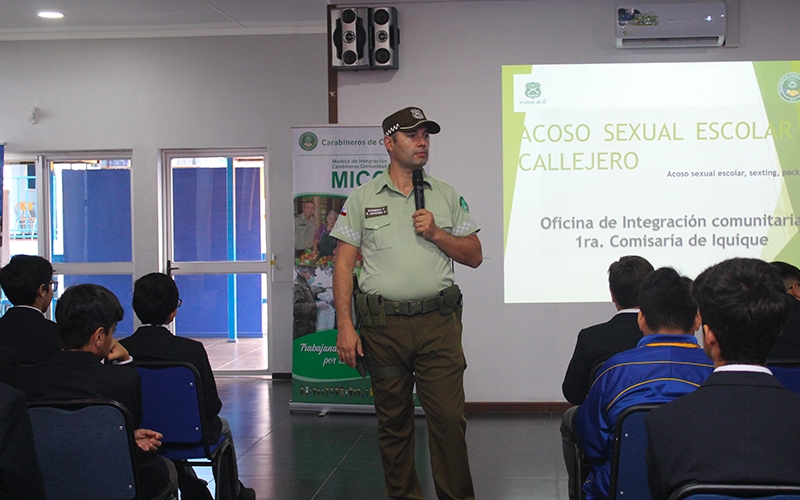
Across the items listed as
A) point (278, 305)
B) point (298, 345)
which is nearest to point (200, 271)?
point (278, 305)

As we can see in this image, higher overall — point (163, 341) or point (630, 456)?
point (163, 341)

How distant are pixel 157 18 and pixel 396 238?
194 inches

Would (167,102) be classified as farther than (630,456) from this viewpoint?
Yes

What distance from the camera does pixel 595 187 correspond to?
5.32 m

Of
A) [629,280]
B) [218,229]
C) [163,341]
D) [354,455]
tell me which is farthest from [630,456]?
[218,229]

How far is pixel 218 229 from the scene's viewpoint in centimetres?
750

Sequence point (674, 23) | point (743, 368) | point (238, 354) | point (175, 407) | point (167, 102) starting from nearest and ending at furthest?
point (743, 368)
point (175, 407)
point (674, 23)
point (167, 102)
point (238, 354)

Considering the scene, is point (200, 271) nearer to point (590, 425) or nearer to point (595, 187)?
point (595, 187)

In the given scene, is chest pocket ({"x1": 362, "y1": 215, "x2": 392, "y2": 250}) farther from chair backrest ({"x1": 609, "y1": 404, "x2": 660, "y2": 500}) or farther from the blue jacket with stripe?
chair backrest ({"x1": 609, "y1": 404, "x2": 660, "y2": 500})

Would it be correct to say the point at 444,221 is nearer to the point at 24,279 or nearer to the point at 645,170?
the point at 24,279

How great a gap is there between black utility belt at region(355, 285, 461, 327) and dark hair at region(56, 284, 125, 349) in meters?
0.94

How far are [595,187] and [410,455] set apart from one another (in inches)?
118

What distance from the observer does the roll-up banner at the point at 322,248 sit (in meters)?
5.38

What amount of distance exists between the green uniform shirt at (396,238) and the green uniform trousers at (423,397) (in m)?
0.13
